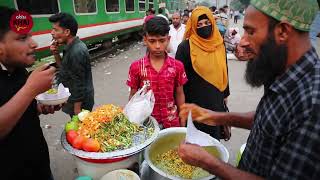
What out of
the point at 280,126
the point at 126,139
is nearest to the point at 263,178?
the point at 280,126

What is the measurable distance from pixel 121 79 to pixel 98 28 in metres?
2.54

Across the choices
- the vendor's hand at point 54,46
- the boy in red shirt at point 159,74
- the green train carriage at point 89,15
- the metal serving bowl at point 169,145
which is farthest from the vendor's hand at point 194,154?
the green train carriage at point 89,15

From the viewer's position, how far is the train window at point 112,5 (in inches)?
393

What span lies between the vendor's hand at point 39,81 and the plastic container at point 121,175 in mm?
588

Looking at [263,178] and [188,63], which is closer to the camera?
[263,178]

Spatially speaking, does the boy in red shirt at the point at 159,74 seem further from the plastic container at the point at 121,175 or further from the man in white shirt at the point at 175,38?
the man in white shirt at the point at 175,38

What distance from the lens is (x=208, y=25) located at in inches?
113

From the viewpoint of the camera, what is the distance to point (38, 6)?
6.20 m

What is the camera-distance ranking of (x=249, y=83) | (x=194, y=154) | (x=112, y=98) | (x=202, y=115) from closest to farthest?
(x=194, y=154) → (x=249, y=83) → (x=202, y=115) → (x=112, y=98)

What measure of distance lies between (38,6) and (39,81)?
5.51 m

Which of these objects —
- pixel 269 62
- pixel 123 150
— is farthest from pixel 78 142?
pixel 269 62

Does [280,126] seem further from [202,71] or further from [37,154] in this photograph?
[202,71]

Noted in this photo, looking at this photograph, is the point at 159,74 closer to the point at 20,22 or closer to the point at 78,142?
the point at 78,142

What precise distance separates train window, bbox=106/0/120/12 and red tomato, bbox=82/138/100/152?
908cm
